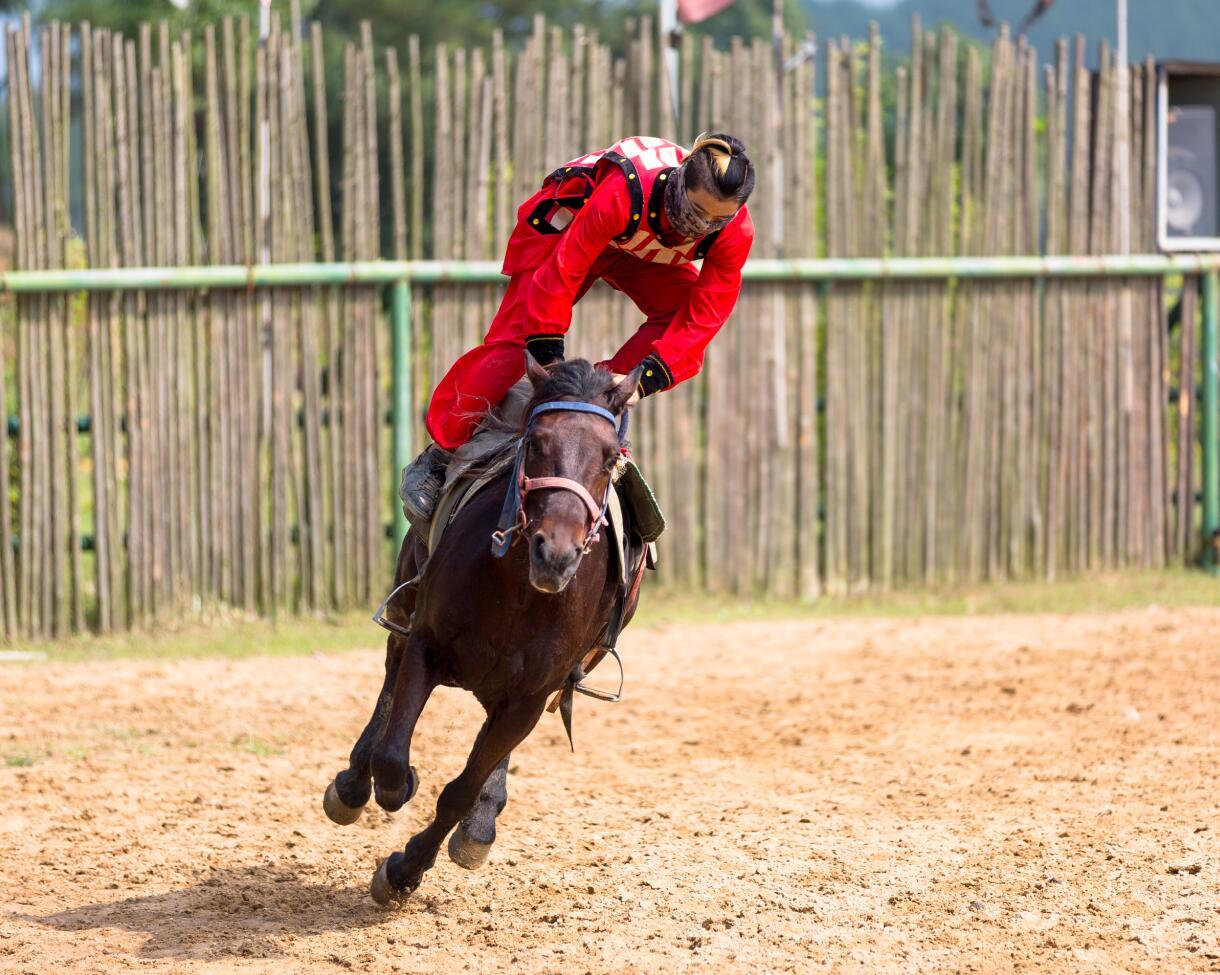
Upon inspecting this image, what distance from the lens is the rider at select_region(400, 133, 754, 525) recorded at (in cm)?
477

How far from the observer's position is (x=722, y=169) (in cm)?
461

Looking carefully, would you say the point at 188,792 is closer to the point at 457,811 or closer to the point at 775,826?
the point at 457,811

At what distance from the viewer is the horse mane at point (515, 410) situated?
173 inches

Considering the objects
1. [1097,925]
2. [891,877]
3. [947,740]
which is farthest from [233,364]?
[1097,925]

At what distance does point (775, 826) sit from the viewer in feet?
19.4

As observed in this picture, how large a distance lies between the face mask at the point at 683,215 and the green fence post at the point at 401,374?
510 cm

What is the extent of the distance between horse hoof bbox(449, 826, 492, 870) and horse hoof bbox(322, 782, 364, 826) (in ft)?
1.08

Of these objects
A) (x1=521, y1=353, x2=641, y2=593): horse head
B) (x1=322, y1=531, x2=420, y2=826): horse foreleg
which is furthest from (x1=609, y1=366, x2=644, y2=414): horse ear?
(x1=322, y1=531, x2=420, y2=826): horse foreleg

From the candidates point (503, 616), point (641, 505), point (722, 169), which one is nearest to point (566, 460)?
point (503, 616)

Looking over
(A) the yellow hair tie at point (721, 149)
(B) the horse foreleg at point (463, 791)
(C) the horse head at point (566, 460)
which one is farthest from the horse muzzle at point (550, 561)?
(A) the yellow hair tie at point (721, 149)

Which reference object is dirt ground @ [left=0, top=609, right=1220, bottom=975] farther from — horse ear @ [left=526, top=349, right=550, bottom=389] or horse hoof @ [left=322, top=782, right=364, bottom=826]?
horse ear @ [left=526, top=349, right=550, bottom=389]

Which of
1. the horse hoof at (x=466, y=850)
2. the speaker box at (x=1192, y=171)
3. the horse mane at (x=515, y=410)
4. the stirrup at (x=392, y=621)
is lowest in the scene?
the horse hoof at (x=466, y=850)

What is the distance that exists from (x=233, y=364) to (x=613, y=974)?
6.00 meters

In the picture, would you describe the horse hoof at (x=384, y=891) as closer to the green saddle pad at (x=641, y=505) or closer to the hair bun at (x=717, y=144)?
the green saddle pad at (x=641, y=505)
